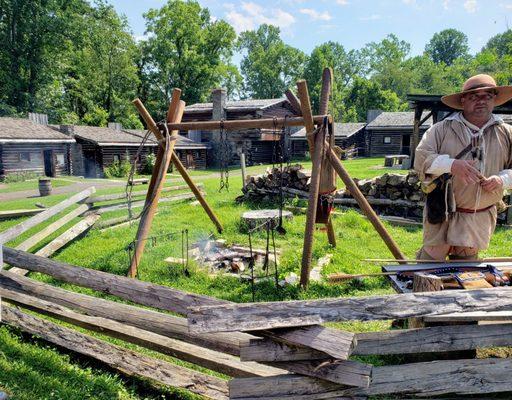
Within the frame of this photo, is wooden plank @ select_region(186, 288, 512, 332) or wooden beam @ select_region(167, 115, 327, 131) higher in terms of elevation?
wooden beam @ select_region(167, 115, 327, 131)

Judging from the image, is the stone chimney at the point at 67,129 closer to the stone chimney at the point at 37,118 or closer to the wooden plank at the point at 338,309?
the stone chimney at the point at 37,118

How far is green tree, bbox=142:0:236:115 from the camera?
137 feet

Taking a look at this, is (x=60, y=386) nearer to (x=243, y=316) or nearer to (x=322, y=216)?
(x=243, y=316)

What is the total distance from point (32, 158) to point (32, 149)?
563 mm

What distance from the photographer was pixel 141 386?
311 centimetres


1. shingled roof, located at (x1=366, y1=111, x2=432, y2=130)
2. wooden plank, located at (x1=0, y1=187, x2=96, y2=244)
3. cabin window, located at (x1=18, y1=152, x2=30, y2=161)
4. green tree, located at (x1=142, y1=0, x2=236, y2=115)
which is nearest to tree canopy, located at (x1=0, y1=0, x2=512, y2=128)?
green tree, located at (x1=142, y1=0, x2=236, y2=115)

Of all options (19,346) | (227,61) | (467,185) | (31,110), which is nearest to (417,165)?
(467,185)

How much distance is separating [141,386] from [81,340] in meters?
0.79

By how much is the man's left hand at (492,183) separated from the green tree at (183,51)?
4216 centimetres

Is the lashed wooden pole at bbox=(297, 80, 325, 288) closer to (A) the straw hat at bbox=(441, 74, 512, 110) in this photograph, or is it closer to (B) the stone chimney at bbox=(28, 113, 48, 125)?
(A) the straw hat at bbox=(441, 74, 512, 110)

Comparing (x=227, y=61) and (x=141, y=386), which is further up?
(x=227, y=61)

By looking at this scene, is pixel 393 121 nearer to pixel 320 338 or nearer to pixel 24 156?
pixel 24 156

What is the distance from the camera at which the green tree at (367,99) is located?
153 feet

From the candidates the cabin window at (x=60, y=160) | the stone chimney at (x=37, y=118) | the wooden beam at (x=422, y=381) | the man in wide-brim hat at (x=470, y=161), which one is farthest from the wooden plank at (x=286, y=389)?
the stone chimney at (x=37, y=118)
